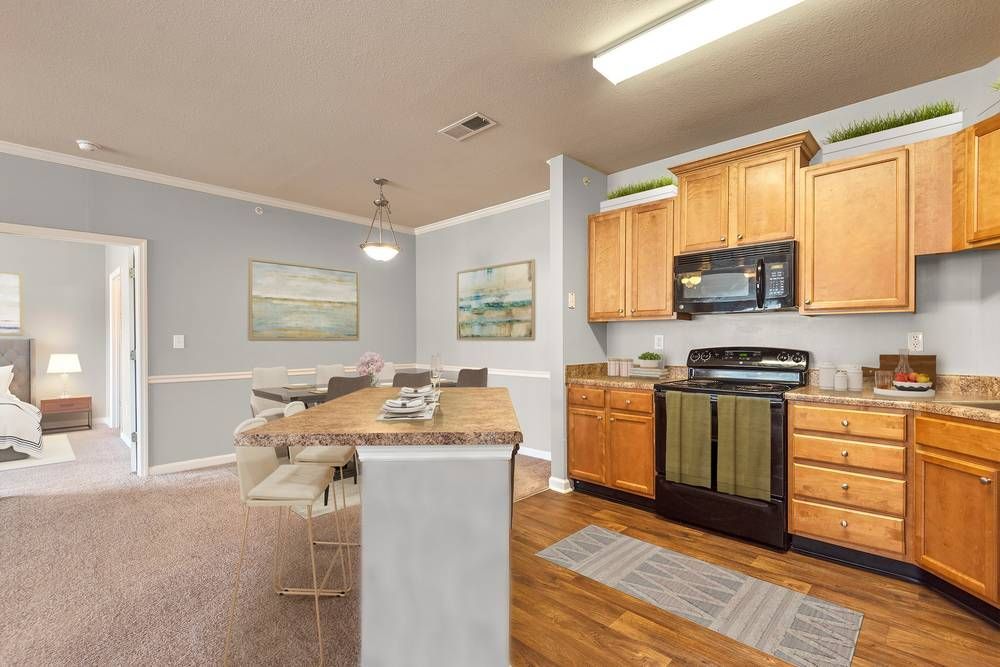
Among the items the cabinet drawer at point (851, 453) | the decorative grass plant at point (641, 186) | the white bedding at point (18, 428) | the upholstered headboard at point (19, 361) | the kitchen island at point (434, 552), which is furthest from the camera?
the upholstered headboard at point (19, 361)

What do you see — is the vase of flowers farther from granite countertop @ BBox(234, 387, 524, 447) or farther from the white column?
the white column

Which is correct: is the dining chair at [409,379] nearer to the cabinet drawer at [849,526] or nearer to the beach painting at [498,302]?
the beach painting at [498,302]

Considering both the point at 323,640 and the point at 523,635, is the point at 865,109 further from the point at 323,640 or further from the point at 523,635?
the point at 323,640

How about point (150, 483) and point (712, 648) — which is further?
point (150, 483)

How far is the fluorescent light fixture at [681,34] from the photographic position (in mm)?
1965

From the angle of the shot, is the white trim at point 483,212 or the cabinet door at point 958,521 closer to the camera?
the cabinet door at point 958,521

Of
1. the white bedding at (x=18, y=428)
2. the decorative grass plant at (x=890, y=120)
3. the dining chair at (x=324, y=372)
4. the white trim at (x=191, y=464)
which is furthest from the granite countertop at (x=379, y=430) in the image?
the white bedding at (x=18, y=428)

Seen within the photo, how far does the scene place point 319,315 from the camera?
5.32 metres

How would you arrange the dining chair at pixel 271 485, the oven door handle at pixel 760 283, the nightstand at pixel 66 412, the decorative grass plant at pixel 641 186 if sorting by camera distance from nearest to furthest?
the dining chair at pixel 271 485, the oven door handle at pixel 760 283, the decorative grass plant at pixel 641 186, the nightstand at pixel 66 412

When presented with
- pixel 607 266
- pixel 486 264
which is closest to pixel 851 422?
pixel 607 266

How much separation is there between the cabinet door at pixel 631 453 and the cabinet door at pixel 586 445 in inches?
3.2

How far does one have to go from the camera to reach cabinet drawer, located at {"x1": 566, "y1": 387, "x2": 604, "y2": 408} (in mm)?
3560

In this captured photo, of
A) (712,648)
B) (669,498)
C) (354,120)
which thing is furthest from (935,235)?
(354,120)

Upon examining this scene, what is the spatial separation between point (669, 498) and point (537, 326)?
89.2 inches
